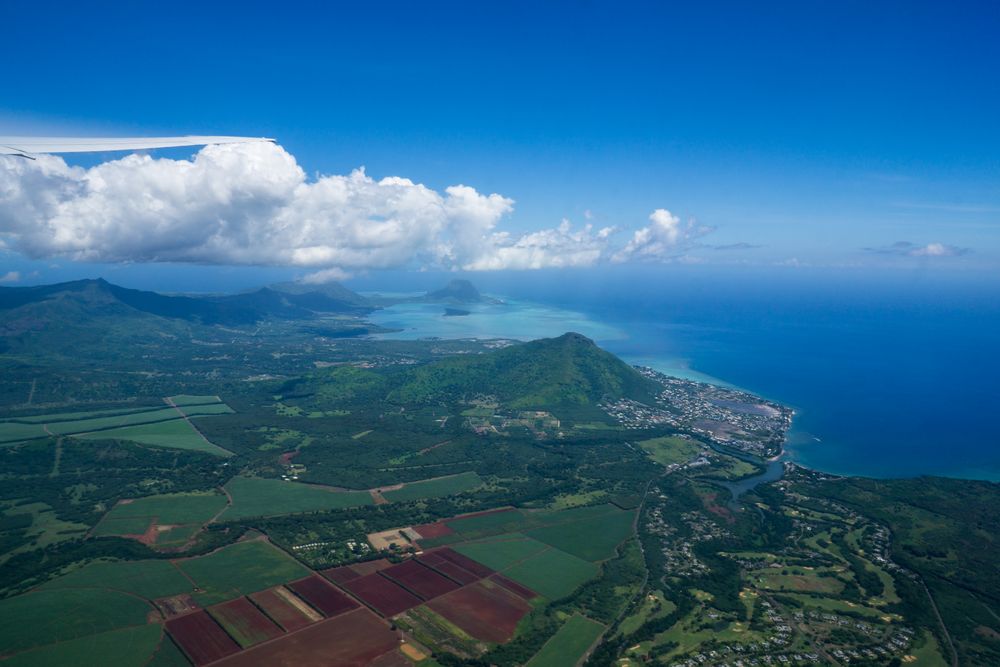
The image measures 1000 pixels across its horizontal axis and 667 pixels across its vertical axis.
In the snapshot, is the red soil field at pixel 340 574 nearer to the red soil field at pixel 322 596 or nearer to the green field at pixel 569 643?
the red soil field at pixel 322 596

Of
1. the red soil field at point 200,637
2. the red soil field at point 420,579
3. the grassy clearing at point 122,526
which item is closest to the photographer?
the red soil field at point 200,637

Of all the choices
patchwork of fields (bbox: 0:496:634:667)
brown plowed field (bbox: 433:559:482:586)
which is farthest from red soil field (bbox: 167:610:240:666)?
brown plowed field (bbox: 433:559:482:586)

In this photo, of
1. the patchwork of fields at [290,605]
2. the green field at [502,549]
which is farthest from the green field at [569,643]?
the green field at [502,549]

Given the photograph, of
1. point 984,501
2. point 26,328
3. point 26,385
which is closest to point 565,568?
point 984,501

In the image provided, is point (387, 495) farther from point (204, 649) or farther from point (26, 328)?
point (26, 328)

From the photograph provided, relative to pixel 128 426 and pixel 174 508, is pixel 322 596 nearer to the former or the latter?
pixel 174 508
